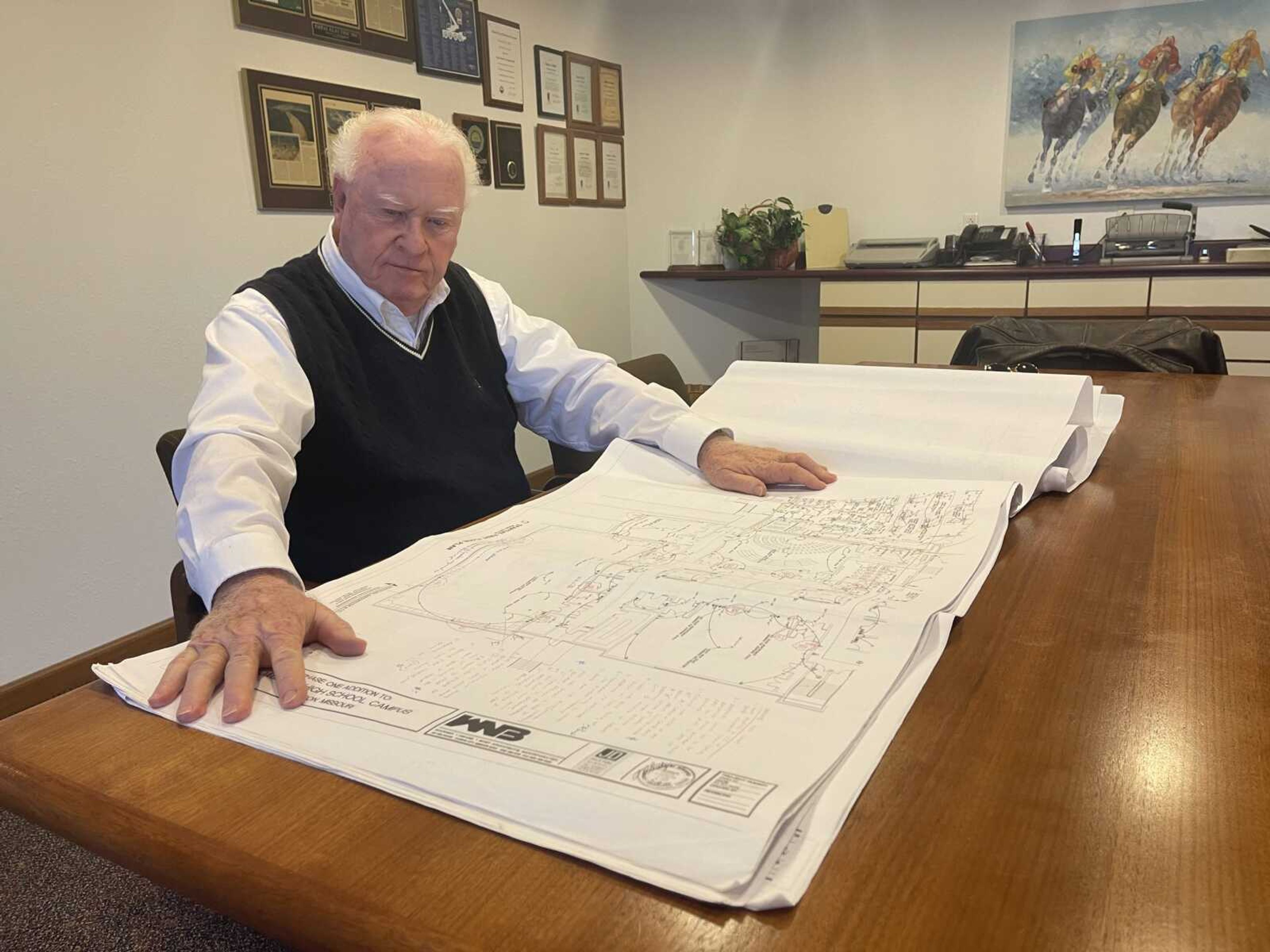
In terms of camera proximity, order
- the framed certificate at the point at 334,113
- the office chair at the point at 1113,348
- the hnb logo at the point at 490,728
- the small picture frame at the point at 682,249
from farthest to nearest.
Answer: the small picture frame at the point at 682,249
the framed certificate at the point at 334,113
the office chair at the point at 1113,348
the hnb logo at the point at 490,728

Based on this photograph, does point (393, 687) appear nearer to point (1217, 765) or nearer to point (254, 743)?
point (254, 743)

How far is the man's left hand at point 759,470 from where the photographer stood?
1006 millimetres

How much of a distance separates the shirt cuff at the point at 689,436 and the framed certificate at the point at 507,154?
275cm

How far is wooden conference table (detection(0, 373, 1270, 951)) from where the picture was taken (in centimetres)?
37

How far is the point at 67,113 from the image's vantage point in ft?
6.99

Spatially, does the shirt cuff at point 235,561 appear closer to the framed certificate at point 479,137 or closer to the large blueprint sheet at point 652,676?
the large blueprint sheet at point 652,676

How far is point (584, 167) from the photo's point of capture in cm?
422

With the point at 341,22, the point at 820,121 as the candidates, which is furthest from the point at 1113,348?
the point at 820,121

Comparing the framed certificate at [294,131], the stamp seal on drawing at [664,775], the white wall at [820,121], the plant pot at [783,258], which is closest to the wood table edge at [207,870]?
the stamp seal on drawing at [664,775]

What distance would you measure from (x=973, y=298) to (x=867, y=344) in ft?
1.56

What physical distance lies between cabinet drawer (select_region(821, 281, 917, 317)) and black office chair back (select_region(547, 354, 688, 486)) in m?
1.82

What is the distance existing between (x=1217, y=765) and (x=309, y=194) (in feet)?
9.46

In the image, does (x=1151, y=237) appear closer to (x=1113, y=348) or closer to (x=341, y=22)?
(x=1113, y=348)

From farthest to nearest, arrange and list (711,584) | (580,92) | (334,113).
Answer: (580,92)
(334,113)
(711,584)
